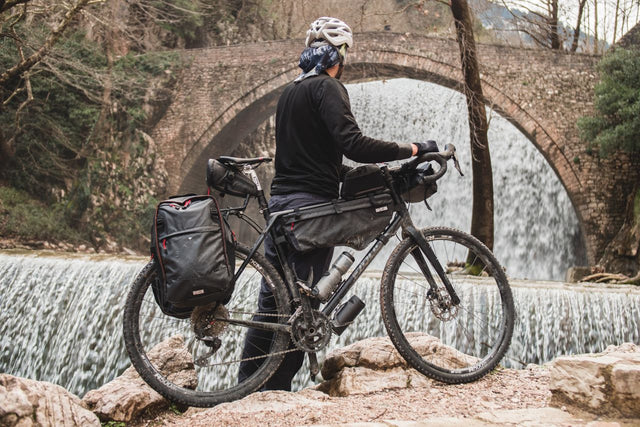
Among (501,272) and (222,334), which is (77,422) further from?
(501,272)

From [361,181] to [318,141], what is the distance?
0.85 feet

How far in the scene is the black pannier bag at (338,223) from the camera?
2617 millimetres

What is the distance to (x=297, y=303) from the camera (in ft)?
8.68

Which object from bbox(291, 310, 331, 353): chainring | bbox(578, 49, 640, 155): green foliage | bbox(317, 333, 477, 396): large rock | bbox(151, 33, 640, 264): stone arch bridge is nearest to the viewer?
bbox(291, 310, 331, 353): chainring

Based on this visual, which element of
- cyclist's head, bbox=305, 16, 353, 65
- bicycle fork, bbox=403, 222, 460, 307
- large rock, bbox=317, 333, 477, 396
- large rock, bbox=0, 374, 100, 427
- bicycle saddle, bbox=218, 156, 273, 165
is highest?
cyclist's head, bbox=305, 16, 353, 65

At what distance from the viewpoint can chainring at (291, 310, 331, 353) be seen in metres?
2.58

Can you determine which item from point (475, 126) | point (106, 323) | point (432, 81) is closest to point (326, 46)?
point (106, 323)

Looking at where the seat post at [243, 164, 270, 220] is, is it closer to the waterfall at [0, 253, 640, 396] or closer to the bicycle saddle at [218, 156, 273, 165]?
the bicycle saddle at [218, 156, 273, 165]

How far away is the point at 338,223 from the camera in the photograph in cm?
266

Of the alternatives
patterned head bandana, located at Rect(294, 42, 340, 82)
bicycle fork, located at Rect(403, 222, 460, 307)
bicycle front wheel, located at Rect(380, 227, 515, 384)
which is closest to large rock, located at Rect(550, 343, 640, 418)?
bicycle front wheel, located at Rect(380, 227, 515, 384)

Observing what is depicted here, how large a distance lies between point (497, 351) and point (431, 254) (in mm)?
549

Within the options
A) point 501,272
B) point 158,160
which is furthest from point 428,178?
point 158,160

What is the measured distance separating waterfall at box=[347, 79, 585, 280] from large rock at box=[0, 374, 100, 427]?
33.7ft

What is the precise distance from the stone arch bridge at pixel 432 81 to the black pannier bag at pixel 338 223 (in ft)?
30.1
